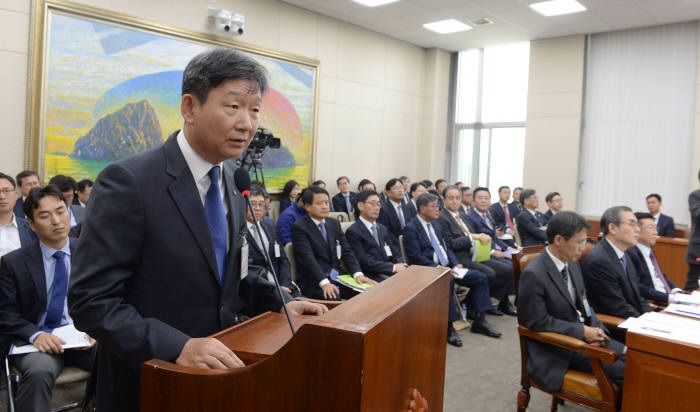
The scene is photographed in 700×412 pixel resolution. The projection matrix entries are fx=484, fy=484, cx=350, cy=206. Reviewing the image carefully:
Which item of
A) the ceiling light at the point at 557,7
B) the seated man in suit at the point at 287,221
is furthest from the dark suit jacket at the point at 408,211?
the ceiling light at the point at 557,7

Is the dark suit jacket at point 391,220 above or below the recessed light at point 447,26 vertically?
below

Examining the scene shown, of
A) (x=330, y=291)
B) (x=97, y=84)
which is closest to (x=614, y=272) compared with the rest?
(x=330, y=291)

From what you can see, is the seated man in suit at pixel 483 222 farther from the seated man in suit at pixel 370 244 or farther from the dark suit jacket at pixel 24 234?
the dark suit jacket at pixel 24 234

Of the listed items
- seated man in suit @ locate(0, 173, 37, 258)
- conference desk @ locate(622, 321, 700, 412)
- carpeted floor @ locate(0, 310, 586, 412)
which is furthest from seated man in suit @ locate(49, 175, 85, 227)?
conference desk @ locate(622, 321, 700, 412)

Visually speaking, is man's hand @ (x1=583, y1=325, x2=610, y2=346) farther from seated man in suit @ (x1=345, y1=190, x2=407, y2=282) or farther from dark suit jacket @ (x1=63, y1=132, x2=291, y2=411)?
seated man in suit @ (x1=345, y1=190, x2=407, y2=282)

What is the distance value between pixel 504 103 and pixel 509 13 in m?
2.49

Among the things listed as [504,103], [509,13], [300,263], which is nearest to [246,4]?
[509,13]

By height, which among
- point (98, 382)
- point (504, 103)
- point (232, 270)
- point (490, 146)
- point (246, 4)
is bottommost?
point (98, 382)

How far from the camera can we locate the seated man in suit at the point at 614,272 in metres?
3.10

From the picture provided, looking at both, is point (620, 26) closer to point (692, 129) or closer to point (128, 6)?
point (692, 129)

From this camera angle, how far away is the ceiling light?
753cm

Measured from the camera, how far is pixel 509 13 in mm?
8109

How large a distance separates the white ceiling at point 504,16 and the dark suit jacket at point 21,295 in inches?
255

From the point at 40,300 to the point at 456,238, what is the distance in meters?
3.92
